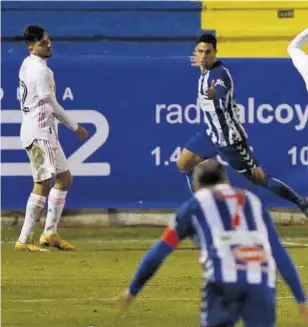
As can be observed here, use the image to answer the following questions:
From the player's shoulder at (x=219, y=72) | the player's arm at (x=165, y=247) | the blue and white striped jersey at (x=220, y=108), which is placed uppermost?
the player's arm at (x=165, y=247)

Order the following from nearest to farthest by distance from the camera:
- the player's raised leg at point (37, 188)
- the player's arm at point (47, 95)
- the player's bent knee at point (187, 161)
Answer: the player's arm at point (47, 95), the player's raised leg at point (37, 188), the player's bent knee at point (187, 161)

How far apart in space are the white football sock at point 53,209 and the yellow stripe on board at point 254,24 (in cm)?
369

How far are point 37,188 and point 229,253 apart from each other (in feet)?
24.4

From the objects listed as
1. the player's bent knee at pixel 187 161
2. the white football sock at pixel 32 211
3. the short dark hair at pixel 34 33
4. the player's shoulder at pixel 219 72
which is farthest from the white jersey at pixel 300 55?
the white football sock at pixel 32 211

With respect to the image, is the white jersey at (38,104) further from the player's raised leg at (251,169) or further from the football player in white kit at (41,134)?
the player's raised leg at (251,169)

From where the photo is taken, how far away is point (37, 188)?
14273 mm

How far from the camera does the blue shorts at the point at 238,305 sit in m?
6.91

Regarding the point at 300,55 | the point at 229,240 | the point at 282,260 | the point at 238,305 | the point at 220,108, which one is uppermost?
the point at 229,240

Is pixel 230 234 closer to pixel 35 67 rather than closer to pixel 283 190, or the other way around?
pixel 35 67

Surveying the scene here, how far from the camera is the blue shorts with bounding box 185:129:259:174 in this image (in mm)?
14266

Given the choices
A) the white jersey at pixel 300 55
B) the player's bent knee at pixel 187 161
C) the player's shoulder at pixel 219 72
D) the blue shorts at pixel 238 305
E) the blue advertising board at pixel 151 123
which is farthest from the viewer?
the blue advertising board at pixel 151 123

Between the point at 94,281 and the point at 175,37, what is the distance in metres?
6.15

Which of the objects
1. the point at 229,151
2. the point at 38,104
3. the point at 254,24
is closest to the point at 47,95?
the point at 38,104

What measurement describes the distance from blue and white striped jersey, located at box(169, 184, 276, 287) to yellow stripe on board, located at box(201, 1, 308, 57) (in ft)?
33.0
